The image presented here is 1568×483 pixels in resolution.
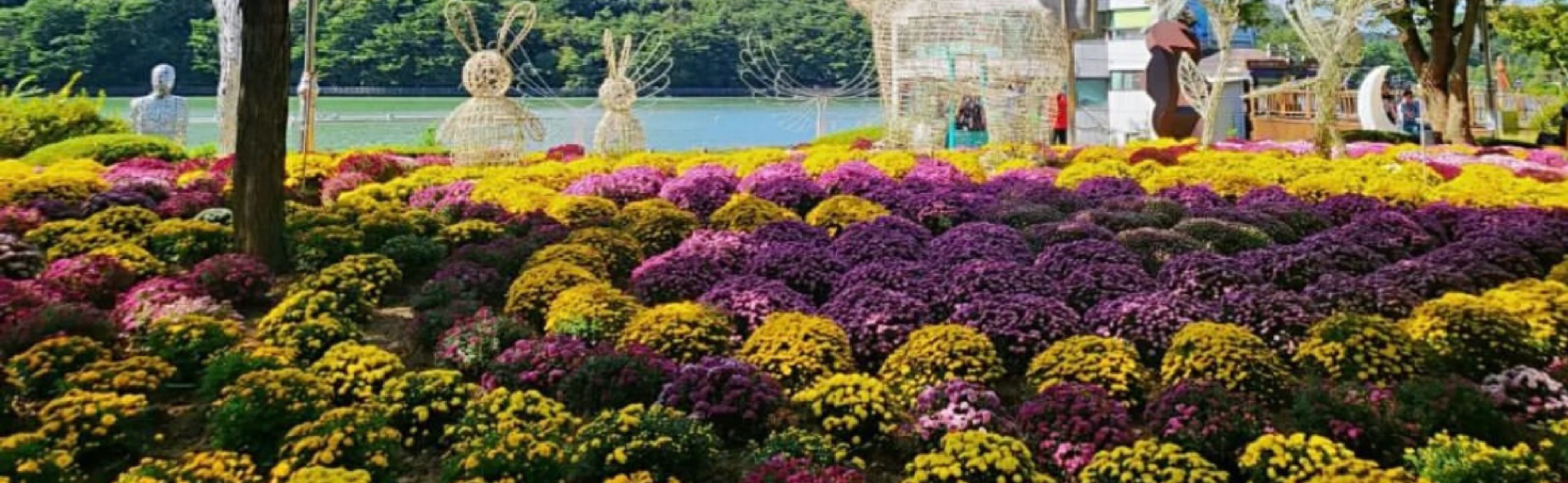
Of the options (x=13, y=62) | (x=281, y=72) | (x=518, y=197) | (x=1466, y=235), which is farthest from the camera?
(x=13, y=62)

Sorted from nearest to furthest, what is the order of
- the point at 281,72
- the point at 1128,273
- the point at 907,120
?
the point at 1128,273 < the point at 281,72 < the point at 907,120

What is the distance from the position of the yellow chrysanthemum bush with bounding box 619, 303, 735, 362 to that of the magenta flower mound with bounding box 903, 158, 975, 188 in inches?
191

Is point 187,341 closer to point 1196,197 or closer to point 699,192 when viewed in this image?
point 699,192

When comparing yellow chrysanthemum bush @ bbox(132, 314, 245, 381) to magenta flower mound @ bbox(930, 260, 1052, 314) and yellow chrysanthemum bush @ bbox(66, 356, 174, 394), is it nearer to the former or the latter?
yellow chrysanthemum bush @ bbox(66, 356, 174, 394)

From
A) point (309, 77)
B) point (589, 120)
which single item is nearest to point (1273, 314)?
point (309, 77)

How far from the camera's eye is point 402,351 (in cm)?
634

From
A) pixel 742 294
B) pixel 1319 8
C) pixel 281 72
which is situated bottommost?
pixel 742 294

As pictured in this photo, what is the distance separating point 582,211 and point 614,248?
143cm

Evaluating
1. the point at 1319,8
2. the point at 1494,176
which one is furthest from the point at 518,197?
the point at 1319,8

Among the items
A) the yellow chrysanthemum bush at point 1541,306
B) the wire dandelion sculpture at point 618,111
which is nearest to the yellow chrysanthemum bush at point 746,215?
the yellow chrysanthemum bush at point 1541,306

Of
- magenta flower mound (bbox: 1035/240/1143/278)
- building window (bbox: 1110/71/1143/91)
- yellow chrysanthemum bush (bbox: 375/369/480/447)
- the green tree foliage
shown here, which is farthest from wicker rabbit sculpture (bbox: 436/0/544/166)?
Result: the green tree foliage

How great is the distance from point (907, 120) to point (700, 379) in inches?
386

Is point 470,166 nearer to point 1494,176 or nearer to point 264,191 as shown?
point 264,191

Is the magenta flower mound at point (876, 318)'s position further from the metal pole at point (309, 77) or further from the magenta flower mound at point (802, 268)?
the metal pole at point (309, 77)
